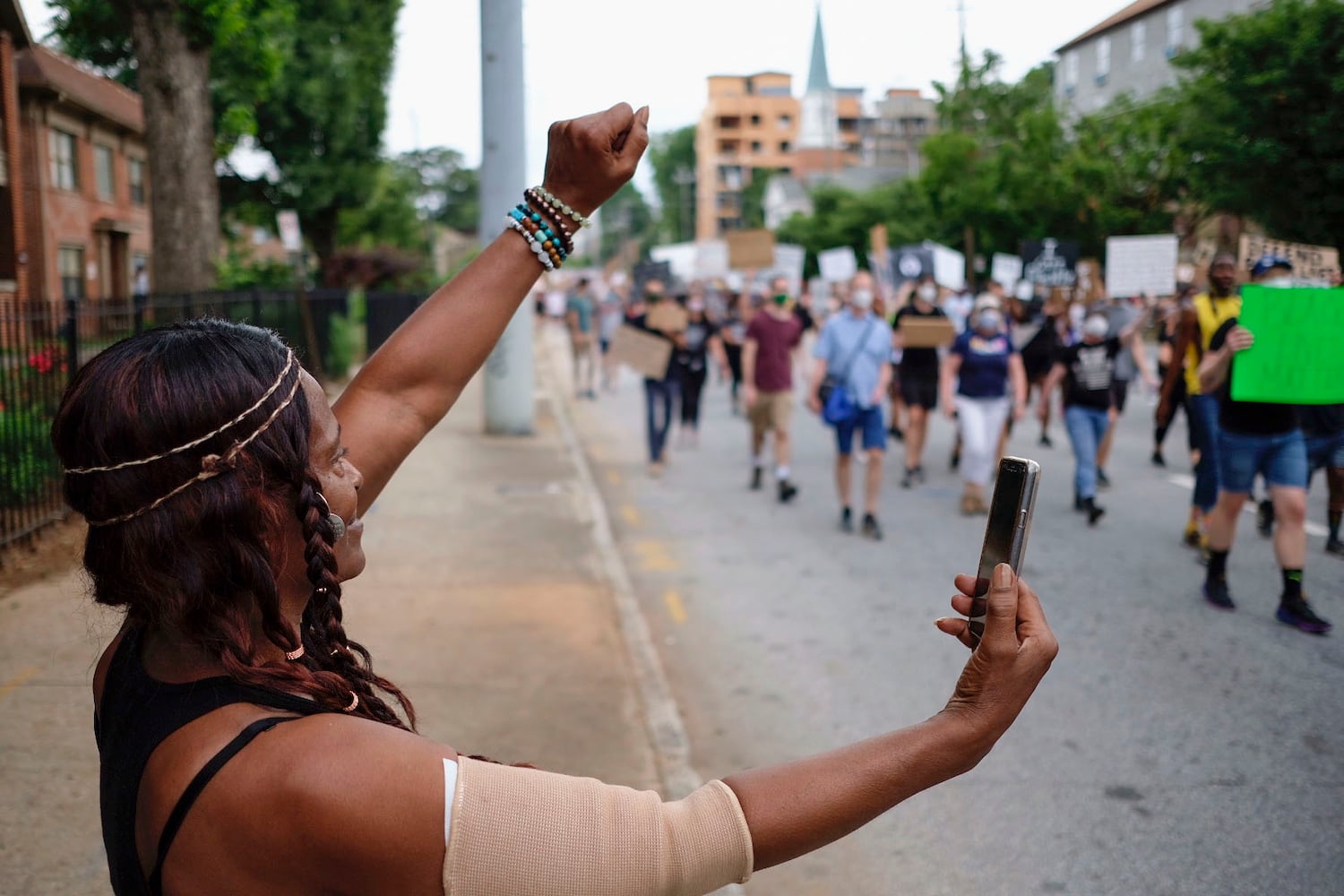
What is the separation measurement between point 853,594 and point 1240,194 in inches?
130

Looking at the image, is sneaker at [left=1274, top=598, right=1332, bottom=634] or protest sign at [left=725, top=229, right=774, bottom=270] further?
protest sign at [left=725, top=229, right=774, bottom=270]

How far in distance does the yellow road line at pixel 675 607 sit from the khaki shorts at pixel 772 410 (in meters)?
3.63

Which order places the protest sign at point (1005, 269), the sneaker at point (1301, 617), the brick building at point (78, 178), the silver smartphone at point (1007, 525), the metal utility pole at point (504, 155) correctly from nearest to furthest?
the silver smartphone at point (1007, 525) < the sneaker at point (1301, 617) < the metal utility pole at point (504, 155) < the protest sign at point (1005, 269) < the brick building at point (78, 178)

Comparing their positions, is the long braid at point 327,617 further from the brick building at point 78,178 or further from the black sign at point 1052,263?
the brick building at point 78,178

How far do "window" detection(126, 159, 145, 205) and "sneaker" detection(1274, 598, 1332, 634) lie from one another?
1408 inches

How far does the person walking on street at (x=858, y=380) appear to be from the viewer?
9195 mm

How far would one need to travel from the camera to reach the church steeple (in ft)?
383

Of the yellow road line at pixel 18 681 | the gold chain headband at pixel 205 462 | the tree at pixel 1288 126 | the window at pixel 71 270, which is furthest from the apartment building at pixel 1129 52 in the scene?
the window at pixel 71 270

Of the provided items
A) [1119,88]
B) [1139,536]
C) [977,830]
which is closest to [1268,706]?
[977,830]

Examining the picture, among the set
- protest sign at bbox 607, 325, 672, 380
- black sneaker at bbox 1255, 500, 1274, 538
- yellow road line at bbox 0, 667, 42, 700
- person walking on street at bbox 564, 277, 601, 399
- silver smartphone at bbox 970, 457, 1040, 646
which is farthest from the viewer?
person walking on street at bbox 564, 277, 601, 399

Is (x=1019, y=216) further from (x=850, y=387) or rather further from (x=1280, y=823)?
(x=1280, y=823)

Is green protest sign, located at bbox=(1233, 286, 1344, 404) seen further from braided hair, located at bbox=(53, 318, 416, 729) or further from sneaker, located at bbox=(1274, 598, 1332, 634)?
braided hair, located at bbox=(53, 318, 416, 729)

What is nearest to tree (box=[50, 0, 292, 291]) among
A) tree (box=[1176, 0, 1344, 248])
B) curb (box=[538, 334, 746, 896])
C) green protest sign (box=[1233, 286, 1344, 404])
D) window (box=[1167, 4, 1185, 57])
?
curb (box=[538, 334, 746, 896])

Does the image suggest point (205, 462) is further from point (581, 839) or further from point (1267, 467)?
point (1267, 467)
